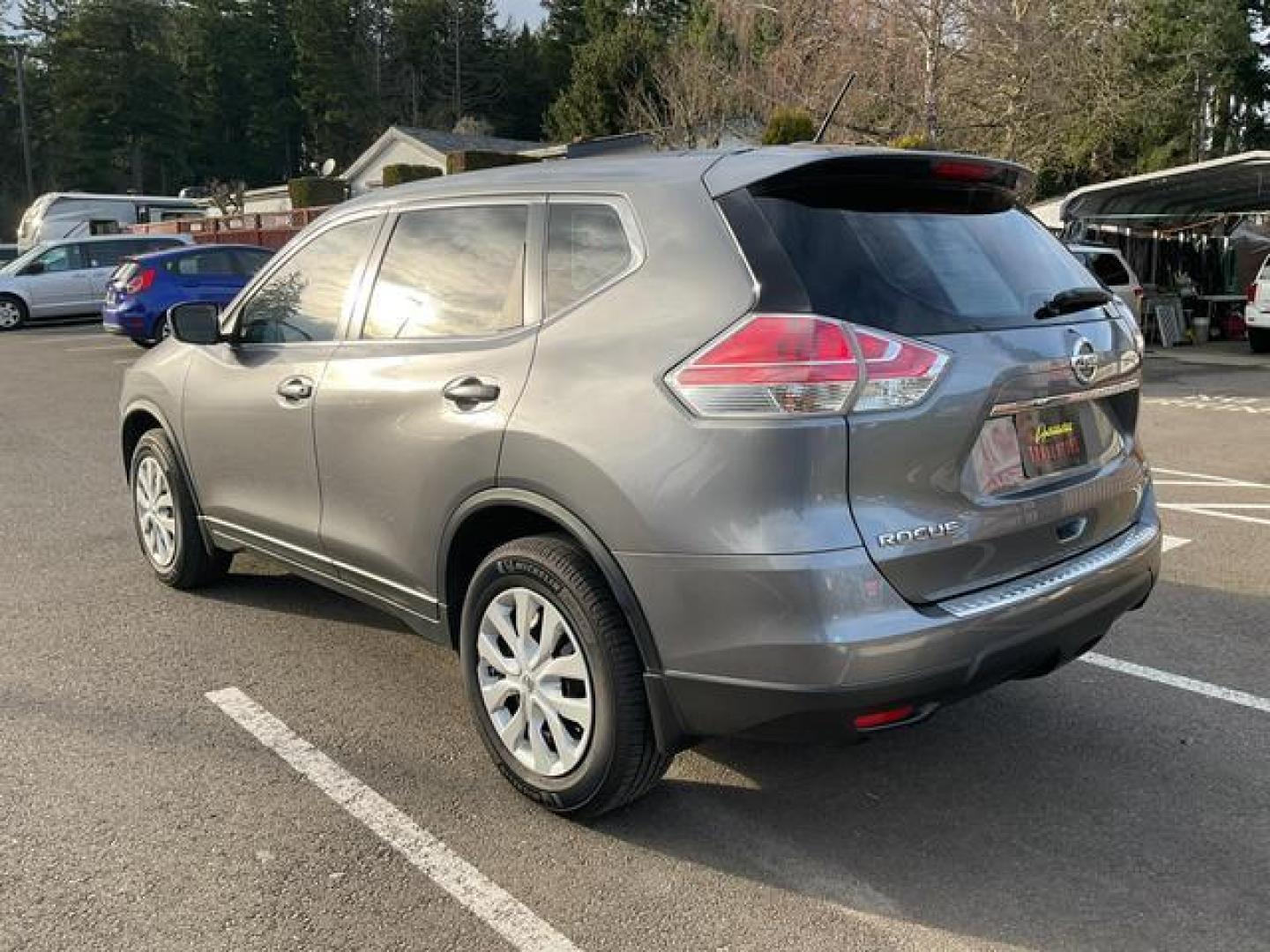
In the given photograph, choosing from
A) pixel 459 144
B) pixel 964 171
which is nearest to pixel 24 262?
pixel 964 171

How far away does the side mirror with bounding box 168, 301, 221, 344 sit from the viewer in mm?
4508

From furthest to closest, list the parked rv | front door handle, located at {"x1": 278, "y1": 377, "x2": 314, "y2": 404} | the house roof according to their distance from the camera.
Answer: the house roof
the parked rv
front door handle, located at {"x1": 278, "y1": 377, "x2": 314, "y2": 404}

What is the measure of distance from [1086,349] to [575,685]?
1.71 metres

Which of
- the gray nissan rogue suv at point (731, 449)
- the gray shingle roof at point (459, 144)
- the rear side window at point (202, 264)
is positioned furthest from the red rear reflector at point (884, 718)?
the gray shingle roof at point (459, 144)

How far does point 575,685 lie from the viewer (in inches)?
120

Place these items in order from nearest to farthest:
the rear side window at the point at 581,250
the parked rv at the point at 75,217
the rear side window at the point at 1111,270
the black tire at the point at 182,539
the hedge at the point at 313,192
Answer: the rear side window at the point at 581,250
the black tire at the point at 182,539
the rear side window at the point at 1111,270
the parked rv at the point at 75,217
the hedge at the point at 313,192

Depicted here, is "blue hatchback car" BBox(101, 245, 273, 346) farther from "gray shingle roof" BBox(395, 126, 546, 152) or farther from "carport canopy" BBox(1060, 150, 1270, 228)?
"gray shingle roof" BBox(395, 126, 546, 152)


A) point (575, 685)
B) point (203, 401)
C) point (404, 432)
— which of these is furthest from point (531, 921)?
point (203, 401)

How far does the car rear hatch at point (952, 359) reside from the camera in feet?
8.70

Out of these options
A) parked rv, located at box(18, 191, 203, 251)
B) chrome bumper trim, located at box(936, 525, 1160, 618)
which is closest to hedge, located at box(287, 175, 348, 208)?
parked rv, located at box(18, 191, 203, 251)

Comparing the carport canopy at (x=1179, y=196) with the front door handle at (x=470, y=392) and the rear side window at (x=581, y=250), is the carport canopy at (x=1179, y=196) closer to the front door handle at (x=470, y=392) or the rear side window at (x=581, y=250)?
the rear side window at (x=581, y=250)

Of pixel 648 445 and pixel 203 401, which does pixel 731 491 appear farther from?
pixel 203 401

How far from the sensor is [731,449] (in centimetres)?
260

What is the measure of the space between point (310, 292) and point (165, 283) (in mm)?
13409
